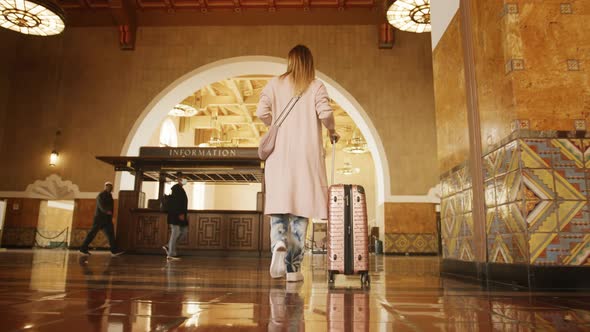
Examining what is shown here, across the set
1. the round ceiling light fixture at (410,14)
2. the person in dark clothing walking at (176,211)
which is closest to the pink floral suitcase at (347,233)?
the person in dark clothing walking at (176,211)

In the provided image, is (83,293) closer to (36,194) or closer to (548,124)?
(548,124)

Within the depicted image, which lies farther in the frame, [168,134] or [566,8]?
[168,134]

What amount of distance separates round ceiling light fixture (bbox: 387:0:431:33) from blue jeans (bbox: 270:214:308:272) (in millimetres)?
7104

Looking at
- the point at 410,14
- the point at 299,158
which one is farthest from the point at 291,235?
the point at 410,14

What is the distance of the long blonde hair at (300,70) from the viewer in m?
2.77

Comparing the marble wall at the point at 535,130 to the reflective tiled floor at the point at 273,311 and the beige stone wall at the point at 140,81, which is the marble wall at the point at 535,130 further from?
the beige stone wall at the point at 140,81

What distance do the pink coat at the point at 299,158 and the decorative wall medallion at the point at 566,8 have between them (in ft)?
5.25

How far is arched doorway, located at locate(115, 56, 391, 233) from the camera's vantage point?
1070cm

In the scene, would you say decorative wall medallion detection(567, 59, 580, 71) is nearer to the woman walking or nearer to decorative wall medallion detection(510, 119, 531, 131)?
decorative wall medallion detection(510, 119, 531, 131)

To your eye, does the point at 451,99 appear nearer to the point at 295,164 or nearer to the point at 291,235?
the point at 295,164

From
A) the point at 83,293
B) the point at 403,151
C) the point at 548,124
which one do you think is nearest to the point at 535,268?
the point at 548,124

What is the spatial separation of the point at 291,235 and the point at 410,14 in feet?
24.6

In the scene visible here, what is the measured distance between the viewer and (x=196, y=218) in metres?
9.30

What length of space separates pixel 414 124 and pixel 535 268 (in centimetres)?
859
